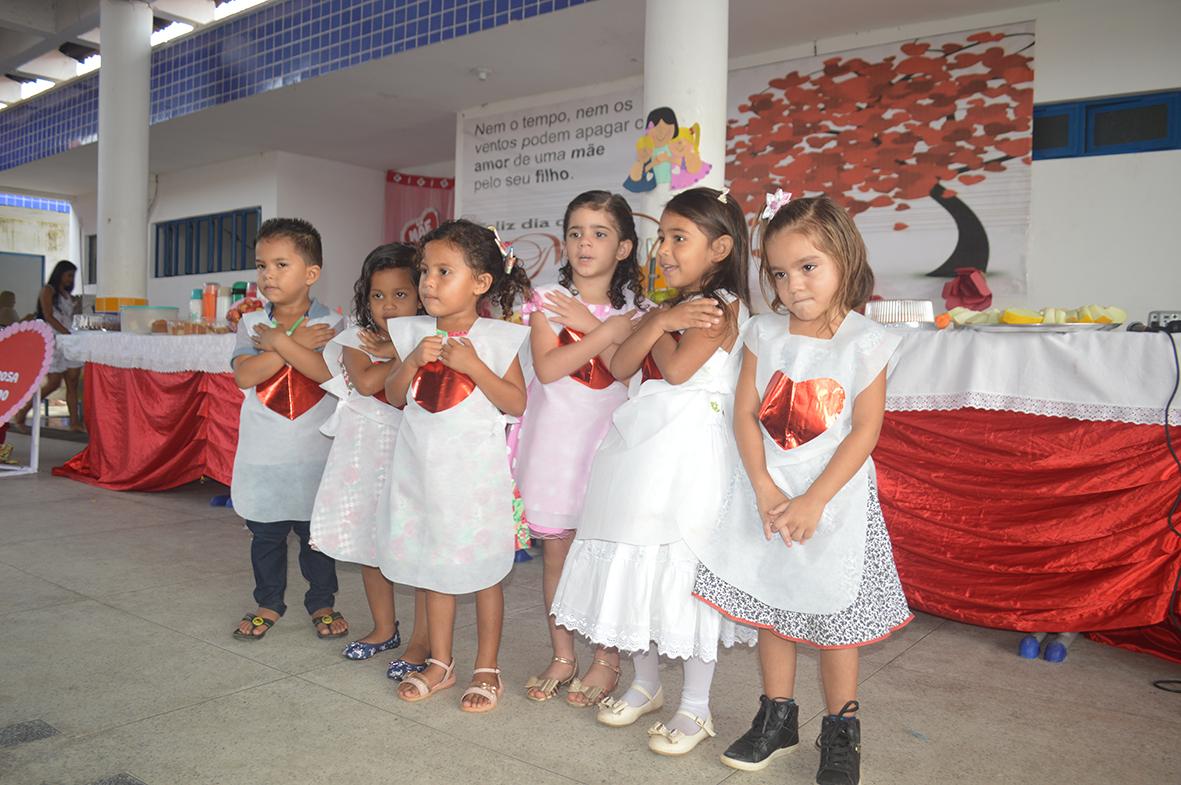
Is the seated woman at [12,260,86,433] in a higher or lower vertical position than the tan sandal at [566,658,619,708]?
higher

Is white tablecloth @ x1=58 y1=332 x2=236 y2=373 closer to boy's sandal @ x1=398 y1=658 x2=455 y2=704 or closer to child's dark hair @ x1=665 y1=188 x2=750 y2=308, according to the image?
boy's sandal @ x1=398 y1=658 x2=455 y2=704

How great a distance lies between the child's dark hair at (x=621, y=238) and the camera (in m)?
2.03

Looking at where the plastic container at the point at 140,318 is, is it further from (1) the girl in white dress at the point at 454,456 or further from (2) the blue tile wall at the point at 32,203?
(2) the blue tile wall at the point at 32,203

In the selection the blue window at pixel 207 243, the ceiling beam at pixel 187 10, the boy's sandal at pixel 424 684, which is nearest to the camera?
the boy's sandal at pixel 424 684

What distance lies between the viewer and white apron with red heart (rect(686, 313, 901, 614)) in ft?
5.37

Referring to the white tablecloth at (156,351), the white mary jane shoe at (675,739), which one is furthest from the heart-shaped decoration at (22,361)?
the white mary jane shoe at (675,739)

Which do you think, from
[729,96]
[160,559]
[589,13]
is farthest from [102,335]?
[729,96]

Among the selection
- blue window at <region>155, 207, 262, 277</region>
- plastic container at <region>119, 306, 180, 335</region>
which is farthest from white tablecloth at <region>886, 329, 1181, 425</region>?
blue window at <region>155, 207, 262, 277</region>

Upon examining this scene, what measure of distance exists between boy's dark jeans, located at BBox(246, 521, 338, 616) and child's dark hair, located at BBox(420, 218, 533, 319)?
91 centimetres

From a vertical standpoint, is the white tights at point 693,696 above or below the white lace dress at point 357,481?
below

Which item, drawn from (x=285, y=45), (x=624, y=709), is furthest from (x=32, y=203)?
(x=624, y=709)

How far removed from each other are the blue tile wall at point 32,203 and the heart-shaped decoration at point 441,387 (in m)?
14.0

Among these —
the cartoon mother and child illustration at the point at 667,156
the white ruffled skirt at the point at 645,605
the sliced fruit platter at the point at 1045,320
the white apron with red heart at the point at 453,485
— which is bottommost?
the white ruffled skirt at the point at 645,605

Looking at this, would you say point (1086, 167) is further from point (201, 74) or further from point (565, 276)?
point (201, 74)
